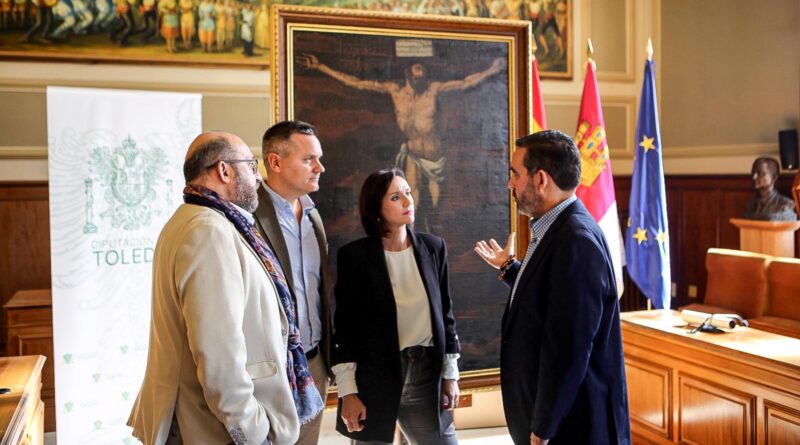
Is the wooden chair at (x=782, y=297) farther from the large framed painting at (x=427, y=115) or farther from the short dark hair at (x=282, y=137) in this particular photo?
the short dark hair at (x=282, y=137)

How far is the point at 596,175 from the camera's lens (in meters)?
5.20

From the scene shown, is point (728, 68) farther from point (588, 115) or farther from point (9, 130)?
point (9, 130)

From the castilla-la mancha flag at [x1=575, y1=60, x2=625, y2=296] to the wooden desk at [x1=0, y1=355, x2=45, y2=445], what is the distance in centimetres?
367

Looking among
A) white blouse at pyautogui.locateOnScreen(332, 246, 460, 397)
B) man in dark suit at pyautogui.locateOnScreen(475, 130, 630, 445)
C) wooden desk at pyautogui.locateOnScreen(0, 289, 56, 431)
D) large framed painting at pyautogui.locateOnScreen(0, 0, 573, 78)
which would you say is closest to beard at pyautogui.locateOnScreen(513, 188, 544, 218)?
man in dark suit at pyautogui.locateOnScreen(475, 130, 630, 445)

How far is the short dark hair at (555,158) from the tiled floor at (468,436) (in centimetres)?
261

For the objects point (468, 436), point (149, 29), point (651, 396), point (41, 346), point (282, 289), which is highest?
point (149, 29)

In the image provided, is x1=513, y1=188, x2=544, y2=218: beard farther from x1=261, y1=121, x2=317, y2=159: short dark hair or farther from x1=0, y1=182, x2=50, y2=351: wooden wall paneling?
x1=0, y1=182, x2=50, y2=351: wooden wall paneling

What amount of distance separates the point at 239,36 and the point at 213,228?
512 centimetres

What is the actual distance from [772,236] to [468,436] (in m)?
3.41

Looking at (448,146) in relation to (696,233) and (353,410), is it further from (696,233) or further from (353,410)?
(696,233)

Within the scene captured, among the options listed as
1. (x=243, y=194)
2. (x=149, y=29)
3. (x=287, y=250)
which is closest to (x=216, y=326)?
(x=243, y=194)


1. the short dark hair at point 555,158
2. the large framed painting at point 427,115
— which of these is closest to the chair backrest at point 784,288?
the large framed painting at point 427,115

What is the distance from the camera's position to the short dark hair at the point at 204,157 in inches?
83.7

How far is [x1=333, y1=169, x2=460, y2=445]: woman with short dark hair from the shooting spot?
8.96ft
